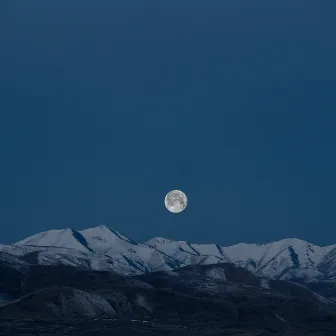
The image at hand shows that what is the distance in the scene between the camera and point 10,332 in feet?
634

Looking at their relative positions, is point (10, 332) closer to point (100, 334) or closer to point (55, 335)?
point (55, 335)

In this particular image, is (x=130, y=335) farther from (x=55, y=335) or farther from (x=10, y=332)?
(x=10, y=332)

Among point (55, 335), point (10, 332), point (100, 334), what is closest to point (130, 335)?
point (100, 334)

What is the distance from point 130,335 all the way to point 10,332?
113 feet

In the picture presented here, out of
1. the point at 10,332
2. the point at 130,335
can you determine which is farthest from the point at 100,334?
the point at 10,332

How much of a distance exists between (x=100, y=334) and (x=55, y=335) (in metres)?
13.9

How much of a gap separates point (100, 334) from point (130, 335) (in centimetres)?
891

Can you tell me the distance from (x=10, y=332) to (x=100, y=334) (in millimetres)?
25870

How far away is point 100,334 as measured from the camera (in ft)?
654

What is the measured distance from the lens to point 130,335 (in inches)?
7815

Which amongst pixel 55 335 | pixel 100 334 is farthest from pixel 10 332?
pixel 100 334

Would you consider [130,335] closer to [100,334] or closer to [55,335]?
[100,334]

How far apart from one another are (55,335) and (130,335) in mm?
21840

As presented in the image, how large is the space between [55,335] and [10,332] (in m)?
12.9
